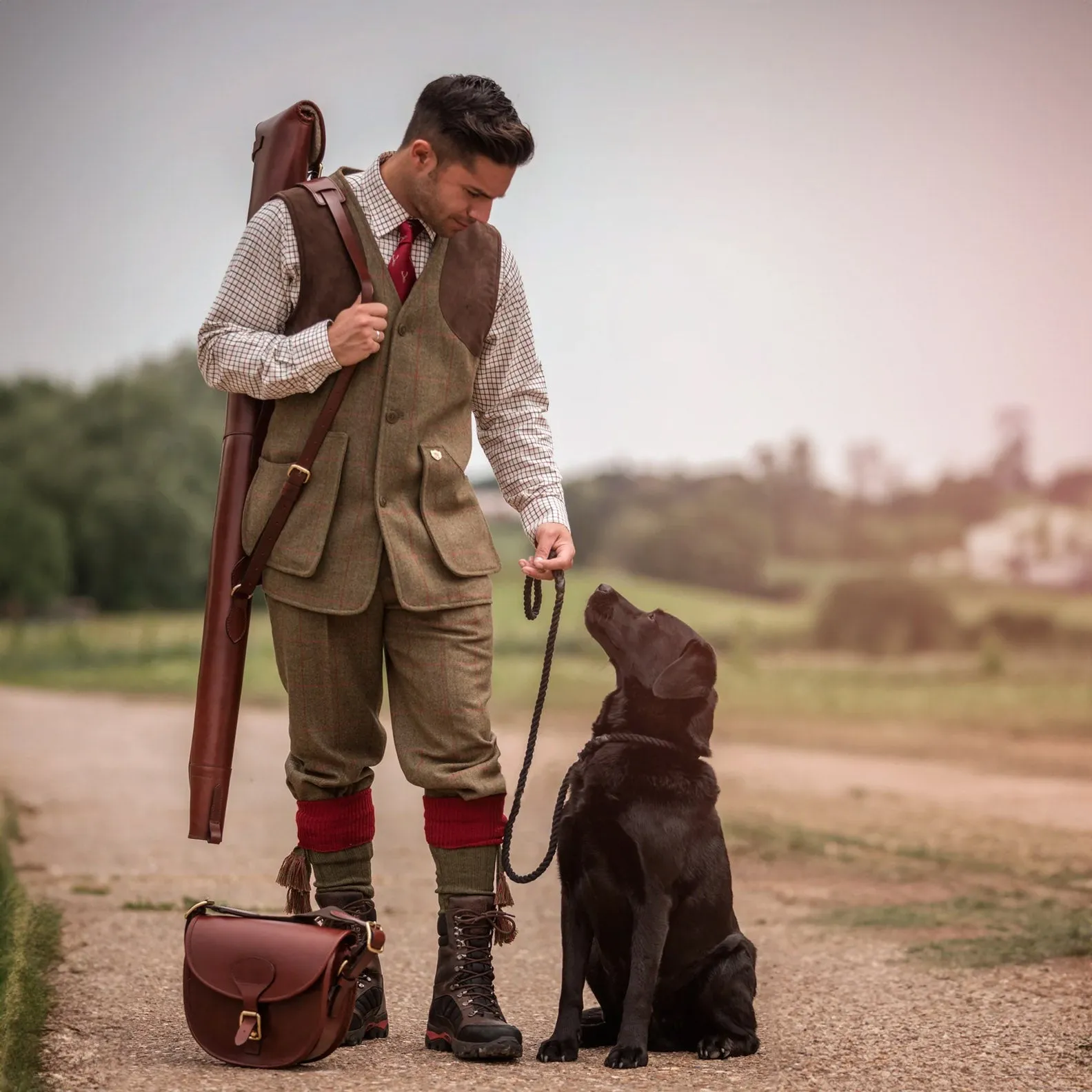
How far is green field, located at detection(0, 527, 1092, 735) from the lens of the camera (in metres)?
11.1

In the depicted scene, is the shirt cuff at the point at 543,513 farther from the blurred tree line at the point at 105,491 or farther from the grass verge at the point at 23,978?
the blurred tree line at the point at 105,491

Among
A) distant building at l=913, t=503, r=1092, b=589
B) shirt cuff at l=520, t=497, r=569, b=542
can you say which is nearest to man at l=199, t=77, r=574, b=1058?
shirt cuff at l=520, t=497, r=569, b=542

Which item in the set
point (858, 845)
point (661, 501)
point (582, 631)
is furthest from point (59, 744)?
point (858, 845)

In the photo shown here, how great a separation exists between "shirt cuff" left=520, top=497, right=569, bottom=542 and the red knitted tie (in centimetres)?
57

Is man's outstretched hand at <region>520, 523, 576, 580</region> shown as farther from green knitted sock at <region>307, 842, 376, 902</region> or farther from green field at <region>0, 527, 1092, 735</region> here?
green field at <region>0, 527, 1092, 735</region>

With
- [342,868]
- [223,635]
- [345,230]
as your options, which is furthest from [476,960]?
[345,230]

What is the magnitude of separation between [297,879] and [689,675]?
961 mm

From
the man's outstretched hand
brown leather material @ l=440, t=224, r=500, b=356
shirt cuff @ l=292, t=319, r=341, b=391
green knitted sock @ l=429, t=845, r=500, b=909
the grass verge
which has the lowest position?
the grass verge

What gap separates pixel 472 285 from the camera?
3.15 meters

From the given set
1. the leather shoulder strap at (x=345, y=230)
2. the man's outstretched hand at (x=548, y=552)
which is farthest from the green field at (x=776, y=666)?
the leather shoulder strap at (x=345, y=230)

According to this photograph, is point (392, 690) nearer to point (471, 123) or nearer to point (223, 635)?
point (223, 635)

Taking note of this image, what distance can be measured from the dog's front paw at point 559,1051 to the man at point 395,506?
64 millimetres

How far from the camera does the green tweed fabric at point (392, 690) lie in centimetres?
308

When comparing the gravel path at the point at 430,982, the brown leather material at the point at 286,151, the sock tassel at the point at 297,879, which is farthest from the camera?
the brown leather material at the point at 286,151
